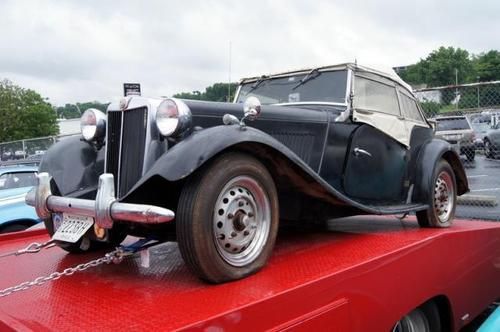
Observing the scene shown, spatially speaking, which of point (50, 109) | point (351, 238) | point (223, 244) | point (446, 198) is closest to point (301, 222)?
point (351, 238)

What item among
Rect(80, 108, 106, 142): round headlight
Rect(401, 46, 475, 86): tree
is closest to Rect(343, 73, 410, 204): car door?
Rect(80, 108, 106, 142): round headlight

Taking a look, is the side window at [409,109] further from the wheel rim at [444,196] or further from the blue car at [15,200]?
the blue car at [15,200]

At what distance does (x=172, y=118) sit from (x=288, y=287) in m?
1.13

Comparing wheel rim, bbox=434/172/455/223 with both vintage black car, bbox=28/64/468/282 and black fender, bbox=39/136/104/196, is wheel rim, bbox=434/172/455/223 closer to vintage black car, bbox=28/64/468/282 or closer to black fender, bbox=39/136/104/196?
vintage black car, bbox=28/64/468/282

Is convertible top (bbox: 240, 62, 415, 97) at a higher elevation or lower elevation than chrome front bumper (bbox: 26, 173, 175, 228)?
higher

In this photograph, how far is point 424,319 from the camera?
11.5 ft

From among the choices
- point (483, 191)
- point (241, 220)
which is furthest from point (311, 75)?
point (483, 191)

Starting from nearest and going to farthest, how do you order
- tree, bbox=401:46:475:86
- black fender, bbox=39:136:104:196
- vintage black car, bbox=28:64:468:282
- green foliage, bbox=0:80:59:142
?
vintage black car, bbox=28:64:468:282 → black fender, bbox=39:136:104:196 → green foliage, bbox=0:80:59:142 → tree, bbox=401:46:475:86

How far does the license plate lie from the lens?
2.66 m

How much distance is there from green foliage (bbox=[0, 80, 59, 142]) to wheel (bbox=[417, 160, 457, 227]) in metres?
32.4

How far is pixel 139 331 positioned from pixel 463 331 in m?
3.46

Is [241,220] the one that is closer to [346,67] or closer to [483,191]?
[346,67]

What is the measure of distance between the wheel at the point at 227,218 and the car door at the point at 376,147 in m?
1.36

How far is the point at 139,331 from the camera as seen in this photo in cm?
189
